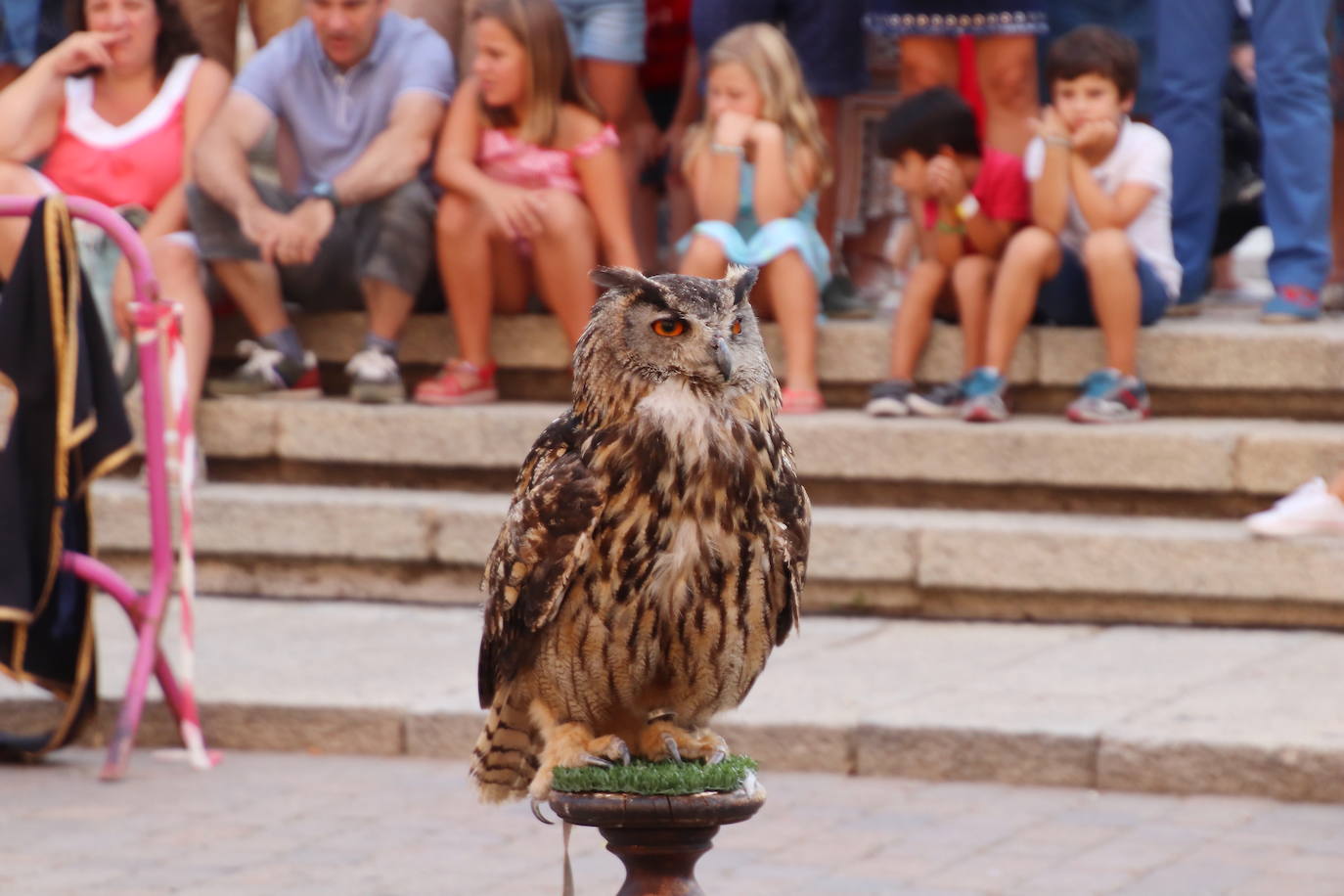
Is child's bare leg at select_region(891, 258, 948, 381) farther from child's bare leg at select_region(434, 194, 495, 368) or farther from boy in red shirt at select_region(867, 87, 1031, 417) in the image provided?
child's bare leg at select_region(434, 194, 495, 368)

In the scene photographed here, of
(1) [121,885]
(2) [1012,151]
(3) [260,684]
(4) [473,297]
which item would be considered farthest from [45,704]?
(2) [1012,151]

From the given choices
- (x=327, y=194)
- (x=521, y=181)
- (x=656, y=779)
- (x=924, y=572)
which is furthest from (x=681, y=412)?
(x=327, y=194)

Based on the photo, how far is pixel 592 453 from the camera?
3662 millimetres

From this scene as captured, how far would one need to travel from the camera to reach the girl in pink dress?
309 inches

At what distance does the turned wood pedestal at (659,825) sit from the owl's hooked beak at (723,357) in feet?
2.12

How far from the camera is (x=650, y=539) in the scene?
3.61 metres

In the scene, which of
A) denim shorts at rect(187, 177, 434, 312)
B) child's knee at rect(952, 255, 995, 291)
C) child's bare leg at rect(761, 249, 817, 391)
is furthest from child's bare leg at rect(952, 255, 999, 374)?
denim shorts at rect(187, 177, 434, 312)

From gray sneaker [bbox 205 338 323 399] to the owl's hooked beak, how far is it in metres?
5.00

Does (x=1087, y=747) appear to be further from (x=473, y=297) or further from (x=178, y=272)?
(x=178, y=272)

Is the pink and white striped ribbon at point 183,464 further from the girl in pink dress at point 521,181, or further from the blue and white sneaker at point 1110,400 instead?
the blue and white sneaker at point 1110,400

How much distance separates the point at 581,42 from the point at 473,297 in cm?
112

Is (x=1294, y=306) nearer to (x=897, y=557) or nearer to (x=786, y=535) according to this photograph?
(x=897, y=557)

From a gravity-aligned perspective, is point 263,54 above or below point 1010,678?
above

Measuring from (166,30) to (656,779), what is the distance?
5.65 meters
